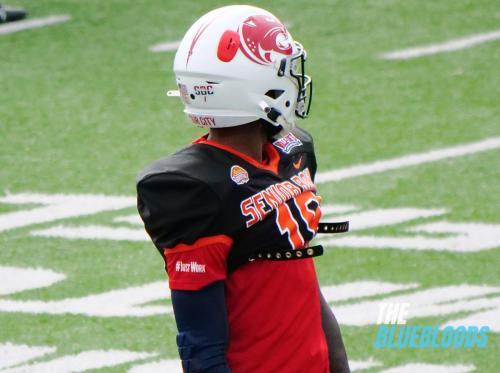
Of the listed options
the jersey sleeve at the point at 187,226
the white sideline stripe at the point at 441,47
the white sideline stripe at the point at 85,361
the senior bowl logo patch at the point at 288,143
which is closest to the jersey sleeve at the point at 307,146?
the senior bowl logo patch at the point at 288,143

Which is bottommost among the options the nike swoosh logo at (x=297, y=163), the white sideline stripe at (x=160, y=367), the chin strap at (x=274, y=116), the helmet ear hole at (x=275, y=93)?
the white sideline stripe at (x=160, y=367)

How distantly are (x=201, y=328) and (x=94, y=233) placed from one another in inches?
196

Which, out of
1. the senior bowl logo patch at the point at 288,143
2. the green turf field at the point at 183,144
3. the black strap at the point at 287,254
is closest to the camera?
the black strap at the point at 287,254

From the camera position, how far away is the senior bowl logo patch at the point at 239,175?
348 centimetres

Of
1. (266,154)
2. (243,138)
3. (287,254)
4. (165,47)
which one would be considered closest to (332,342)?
(287,254)

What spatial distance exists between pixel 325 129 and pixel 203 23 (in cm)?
643

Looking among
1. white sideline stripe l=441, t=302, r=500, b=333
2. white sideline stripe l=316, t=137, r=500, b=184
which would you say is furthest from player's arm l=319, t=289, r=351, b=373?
white sideline stripe l=316, t=137, r=500, b=184

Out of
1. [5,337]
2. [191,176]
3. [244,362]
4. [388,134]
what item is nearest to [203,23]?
[191,176]

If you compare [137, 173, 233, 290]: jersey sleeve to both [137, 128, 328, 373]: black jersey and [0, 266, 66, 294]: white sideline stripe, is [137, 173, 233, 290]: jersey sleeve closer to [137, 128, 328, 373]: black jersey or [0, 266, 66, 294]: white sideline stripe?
[137, 128, 328, 373]: black jersey

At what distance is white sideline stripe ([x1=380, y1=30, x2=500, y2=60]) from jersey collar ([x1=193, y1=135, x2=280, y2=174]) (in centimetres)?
794

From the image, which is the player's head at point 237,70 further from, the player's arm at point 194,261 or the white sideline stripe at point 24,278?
the white sideline stripe at point 24,278

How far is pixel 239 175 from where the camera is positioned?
3496mm

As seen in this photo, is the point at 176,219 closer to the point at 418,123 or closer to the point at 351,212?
the point at 351,212

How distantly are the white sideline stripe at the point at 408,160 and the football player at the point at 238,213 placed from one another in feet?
17.5
